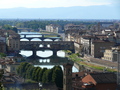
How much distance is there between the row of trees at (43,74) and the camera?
12.1 metres

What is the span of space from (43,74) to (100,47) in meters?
13.4

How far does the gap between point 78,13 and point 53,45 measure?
431ft

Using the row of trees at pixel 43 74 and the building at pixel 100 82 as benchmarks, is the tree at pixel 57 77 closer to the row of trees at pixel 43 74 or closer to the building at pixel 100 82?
the row of trees at pixel 43 74

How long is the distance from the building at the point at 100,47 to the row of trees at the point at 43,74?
11.4 m

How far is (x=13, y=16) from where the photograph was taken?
149250mm

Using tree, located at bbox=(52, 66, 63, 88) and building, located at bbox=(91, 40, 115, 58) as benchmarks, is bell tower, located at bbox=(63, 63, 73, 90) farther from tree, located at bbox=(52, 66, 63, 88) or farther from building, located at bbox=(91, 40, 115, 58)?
building, located at bbox=(91, 40, 115, 58)

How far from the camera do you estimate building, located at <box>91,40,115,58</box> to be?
2580 cm

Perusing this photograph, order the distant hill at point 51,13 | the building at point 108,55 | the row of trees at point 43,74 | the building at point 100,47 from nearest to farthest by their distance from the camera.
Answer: the row of trees at point 43,74, the building at point 108,55, the building at point 100,47, the distant hill at point 51,13

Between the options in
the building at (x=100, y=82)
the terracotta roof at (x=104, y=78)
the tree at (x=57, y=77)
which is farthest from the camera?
the tree at (x=57, y=77)

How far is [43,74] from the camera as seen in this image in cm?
1292

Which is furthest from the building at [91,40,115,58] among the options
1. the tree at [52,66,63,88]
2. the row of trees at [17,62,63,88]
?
the tree at [52,66,63,88]

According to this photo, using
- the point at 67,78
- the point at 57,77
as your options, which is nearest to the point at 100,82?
the point at 67,78

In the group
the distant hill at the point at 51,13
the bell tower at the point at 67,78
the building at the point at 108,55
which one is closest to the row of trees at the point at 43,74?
the bell tower at the point at 67,78

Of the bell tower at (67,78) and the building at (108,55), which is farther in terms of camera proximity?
the building at (108,55)
